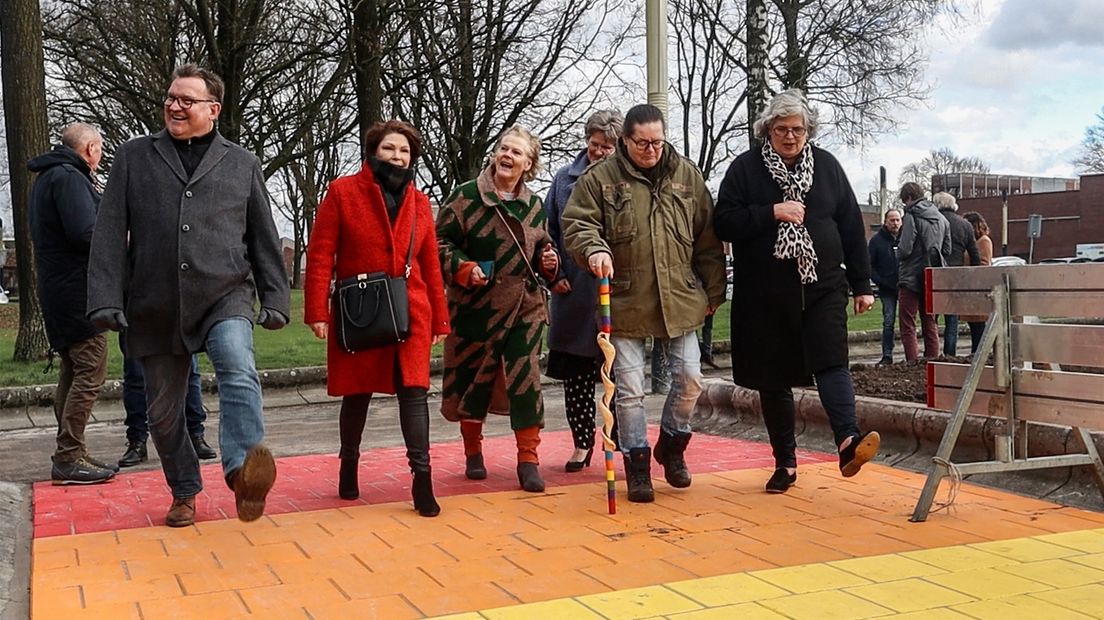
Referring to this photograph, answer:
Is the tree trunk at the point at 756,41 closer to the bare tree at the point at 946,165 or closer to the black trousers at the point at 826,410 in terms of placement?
the black trousers at the point at 826,410

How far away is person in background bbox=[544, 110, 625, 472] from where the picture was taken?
6.46 m

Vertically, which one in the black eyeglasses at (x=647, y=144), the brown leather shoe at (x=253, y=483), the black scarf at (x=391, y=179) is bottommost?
the brown leather shoe at (x=253, y=483)

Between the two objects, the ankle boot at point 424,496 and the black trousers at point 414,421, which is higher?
the black trousers at point 414,421

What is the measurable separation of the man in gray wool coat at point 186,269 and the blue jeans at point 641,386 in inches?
66.2

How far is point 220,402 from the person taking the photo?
16.5ft

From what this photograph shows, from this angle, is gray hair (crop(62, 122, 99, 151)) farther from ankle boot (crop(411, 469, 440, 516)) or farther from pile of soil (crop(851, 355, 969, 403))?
pile of soil (crop(851, 355, 969, 403))

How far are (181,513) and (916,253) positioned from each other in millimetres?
9167

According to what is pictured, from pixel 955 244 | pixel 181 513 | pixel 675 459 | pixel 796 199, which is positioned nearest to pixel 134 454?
pixel 181 513

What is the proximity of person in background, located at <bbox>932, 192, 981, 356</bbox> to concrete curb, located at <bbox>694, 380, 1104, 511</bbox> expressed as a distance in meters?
5.45

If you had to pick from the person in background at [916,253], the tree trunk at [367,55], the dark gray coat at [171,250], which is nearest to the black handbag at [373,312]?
the dark gray coat at [171,250]

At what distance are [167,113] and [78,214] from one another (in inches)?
61.8

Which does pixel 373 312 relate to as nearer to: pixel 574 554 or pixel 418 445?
pixel 418 445

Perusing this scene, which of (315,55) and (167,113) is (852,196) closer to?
(167,113)

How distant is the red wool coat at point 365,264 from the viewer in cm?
561
